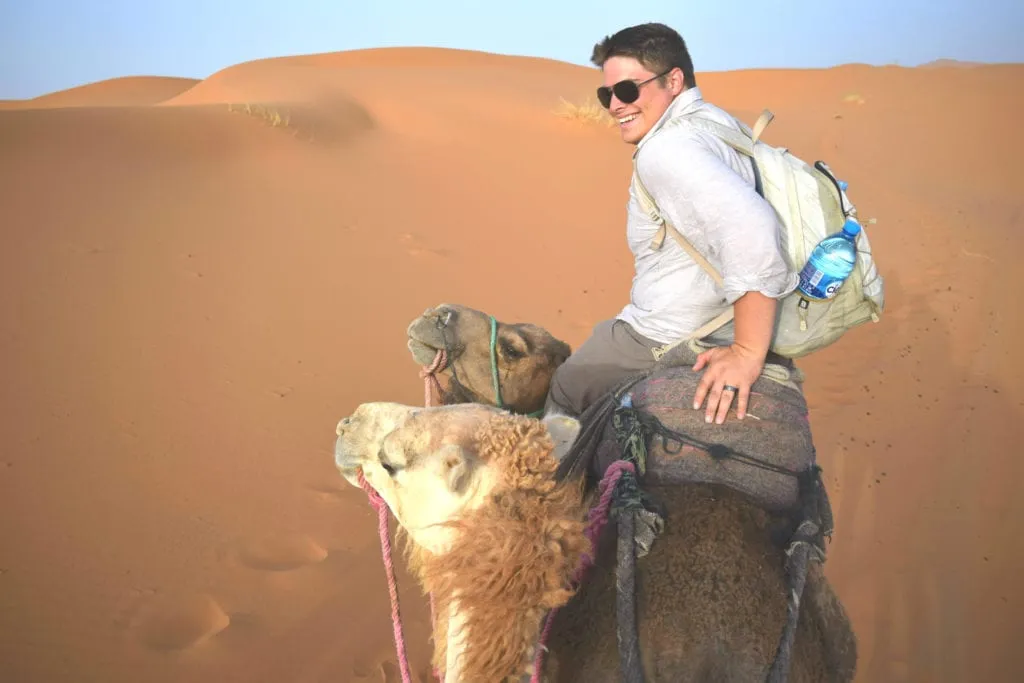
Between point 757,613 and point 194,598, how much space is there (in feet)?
10.9

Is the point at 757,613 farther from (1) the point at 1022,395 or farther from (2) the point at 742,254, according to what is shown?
(1) the point at 1022,395

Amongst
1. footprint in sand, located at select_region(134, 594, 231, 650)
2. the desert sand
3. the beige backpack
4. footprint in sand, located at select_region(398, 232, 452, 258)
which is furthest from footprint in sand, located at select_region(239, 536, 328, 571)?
footprint in sand, located at select_region(398, 232, 452, 258)

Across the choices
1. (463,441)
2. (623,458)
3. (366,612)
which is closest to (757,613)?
(623,458)

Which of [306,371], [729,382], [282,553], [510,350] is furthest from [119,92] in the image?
[729,382]

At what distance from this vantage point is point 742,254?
1.93 meters

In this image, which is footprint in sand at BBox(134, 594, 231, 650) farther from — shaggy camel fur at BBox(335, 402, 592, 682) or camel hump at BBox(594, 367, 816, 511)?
camel hump at BBox(594, 367, 816, 511)

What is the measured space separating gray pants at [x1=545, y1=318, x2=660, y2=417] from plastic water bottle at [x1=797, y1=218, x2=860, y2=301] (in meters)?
0.52

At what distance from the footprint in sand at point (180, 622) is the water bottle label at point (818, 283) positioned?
3.39 metres

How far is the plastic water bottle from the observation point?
2006 mm

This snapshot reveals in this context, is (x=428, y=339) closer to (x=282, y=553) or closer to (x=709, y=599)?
(x=709, y=599)

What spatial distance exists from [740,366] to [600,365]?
1.79ft

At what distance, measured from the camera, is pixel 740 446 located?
200cm

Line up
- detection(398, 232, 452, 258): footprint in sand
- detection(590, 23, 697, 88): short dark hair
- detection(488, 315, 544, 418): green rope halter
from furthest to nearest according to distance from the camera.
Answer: detection(398, 232, 452, 258): footprint in sand → detection(488, 315, 544, 418): green rope halter → detection(590, 23, 697, 88): short dark hair

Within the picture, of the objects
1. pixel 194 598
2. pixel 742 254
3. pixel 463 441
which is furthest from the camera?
pixel 194 598
